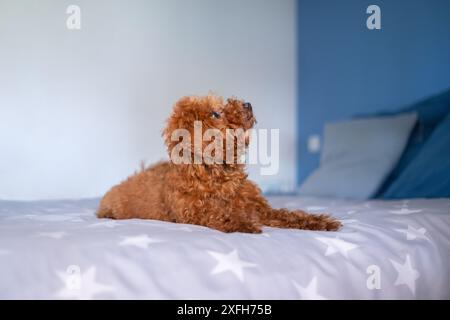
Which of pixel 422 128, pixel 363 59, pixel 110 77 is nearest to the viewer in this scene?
pixel 422 128

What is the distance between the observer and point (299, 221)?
3.93 ft

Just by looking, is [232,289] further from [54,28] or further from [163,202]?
[54,28]

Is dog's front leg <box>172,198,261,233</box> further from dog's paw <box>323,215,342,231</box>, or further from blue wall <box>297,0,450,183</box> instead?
blue wall <box>297,0,450,183</box>

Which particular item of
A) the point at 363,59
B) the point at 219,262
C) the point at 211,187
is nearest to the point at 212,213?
the point at 211,187

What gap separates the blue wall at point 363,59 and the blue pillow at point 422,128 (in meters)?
0.17

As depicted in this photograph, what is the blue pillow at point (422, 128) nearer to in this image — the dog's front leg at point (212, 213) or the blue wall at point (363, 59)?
the blue wall at point (363, 59)

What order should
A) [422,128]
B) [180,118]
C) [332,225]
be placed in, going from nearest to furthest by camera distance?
[332,225], [180,118], [422,128]

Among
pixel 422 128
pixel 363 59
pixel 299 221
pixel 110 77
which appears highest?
pixel 363 59

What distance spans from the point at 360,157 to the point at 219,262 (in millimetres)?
1479

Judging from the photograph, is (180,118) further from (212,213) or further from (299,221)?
(299,221)

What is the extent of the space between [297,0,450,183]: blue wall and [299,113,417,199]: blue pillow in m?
0.31

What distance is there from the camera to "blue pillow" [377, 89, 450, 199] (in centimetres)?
202

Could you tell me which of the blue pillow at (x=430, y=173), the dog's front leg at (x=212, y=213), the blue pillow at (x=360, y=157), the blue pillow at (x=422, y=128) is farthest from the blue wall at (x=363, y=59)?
the dog's front leg at (x=212, y=213)

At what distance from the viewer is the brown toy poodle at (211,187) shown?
1199 millimetres
